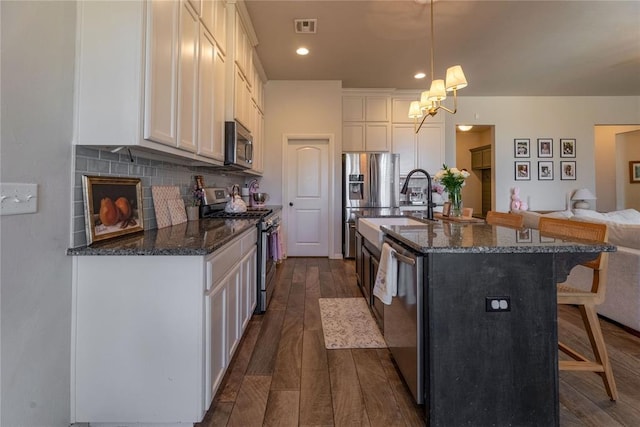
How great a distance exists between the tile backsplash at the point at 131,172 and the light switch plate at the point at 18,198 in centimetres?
21

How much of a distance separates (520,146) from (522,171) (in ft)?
1.62

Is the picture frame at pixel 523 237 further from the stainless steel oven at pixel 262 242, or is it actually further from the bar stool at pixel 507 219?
the stainless steel oven at pixel 262 242

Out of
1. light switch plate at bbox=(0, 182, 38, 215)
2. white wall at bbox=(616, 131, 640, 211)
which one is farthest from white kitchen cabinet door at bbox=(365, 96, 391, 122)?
white wall at bbox=(616, 131, 640, 211)

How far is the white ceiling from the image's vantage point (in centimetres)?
308

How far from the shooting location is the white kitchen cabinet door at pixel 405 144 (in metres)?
5.52

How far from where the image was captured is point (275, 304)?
2.96 meters

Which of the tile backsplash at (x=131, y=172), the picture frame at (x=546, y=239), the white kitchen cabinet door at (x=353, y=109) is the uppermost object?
Result: the white kitchen cabinet door at (x=353, y=109)

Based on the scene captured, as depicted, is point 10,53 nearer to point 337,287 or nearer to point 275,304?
point 275,304

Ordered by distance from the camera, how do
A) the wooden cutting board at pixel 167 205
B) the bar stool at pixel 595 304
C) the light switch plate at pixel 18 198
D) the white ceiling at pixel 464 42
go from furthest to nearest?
the white ceiling at pixel 464 42
the wooden cutting board at pixel 167 205
the bar stool at pixel 595 304
the light switch plate at pixel 18 198

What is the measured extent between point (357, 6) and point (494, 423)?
3462mm

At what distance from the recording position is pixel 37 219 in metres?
1.19

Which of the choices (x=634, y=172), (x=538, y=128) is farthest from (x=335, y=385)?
(x=634, y=172)

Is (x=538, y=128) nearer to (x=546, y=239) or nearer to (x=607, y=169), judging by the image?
(x=607, y=169)

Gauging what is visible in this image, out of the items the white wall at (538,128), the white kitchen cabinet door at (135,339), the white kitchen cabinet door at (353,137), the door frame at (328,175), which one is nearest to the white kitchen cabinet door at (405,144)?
the white kitchen cabinet door at (353,137)
